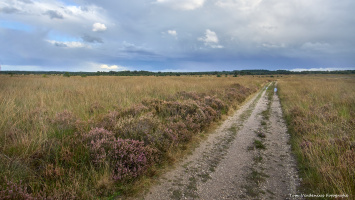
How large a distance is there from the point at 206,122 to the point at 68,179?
540cm

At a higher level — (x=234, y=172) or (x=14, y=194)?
(x=14, y=194)

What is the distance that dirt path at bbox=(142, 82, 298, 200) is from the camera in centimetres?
310

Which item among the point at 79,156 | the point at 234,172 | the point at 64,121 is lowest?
the point at 234,172

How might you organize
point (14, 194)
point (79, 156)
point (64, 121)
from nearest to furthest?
point (14, 194) → point (79, 156) → point (64, 121)

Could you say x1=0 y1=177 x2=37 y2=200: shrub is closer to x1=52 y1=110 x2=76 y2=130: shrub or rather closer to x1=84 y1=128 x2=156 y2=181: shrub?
x1=84 y1=128 x2=156 y2=181: shrub

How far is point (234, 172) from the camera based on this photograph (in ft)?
12.4

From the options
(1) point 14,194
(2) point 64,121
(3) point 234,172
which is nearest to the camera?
(1) point 14,194

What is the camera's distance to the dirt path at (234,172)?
310cm

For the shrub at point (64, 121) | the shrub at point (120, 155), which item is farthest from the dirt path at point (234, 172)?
the shrub at point (64, 121)

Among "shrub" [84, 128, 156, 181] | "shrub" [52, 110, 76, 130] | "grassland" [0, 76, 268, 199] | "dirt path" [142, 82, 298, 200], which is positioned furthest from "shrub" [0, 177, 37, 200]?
"shrub" [52, 110, 76, 130]

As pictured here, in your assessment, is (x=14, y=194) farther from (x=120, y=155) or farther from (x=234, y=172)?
(x=234, y=172)

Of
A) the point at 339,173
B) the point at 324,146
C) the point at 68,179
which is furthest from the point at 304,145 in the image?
the point at 68,179

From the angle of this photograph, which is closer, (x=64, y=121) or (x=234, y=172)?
(x=234, y=172)

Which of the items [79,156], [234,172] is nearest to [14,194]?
[79,156]
